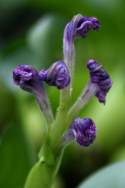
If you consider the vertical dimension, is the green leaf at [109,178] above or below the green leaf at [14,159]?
below

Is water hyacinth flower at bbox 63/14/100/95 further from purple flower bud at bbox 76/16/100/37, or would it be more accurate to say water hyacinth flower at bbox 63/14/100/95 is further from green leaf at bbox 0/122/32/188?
green leaf at bbox 0/122/32/188

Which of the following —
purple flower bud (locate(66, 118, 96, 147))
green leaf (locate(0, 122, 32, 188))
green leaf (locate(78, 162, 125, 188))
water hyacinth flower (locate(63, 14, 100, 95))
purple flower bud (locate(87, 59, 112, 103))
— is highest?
water hyacinth flower (locate(63, 14, 100, 95))

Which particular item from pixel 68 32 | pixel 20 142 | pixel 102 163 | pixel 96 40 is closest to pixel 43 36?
pixel 96 40

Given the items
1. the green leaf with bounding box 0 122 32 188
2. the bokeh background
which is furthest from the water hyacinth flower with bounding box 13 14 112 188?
the bokeh background

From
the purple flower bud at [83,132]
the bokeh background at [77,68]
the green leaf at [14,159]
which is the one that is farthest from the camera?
the bokeh background at [77,68]

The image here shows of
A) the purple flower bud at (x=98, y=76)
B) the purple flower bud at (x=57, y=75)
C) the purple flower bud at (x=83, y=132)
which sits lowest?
the purple flower bud at (x=83, y=132)

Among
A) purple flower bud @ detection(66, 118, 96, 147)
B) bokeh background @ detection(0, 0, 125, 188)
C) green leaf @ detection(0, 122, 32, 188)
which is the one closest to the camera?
purple flower bud @ detection(66, 118, 96, 147)

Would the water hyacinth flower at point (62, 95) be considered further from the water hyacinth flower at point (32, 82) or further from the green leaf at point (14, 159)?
the green leaf at point (14, 159)

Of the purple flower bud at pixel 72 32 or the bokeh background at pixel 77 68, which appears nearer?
the purple flower bud at pixel 72 32

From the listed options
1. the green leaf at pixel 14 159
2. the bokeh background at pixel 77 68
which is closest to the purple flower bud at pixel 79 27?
the green leaf at pixel 14 159
